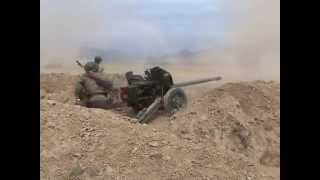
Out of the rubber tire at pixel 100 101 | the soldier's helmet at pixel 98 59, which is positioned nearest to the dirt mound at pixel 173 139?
the rubber tire at pixel 100 101

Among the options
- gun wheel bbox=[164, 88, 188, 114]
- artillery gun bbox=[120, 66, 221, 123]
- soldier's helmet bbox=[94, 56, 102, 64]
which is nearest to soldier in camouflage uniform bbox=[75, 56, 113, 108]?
soldier's helmet bbox=[94, 56, 102, 64]

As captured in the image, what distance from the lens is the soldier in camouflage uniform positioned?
387 centimetres

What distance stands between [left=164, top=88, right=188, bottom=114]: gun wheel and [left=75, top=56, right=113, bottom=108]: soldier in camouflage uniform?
357 millimetres

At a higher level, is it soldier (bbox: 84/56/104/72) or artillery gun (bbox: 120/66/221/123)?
soldier (bbox: 84/56/104/72)

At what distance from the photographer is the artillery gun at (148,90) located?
3.91 meters

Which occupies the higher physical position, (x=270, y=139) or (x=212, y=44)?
(x=212, y=44)

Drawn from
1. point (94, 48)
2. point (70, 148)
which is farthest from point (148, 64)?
point (70, 148)

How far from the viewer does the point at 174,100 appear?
394 cm

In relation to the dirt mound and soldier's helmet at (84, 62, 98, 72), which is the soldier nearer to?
soldier's helmet at (84, 62, 98, 72)
